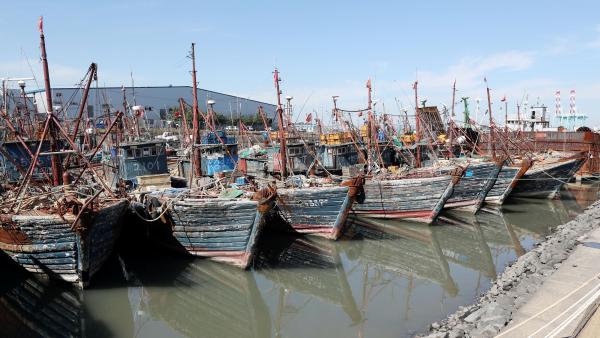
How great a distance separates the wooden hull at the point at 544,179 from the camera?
23.7m

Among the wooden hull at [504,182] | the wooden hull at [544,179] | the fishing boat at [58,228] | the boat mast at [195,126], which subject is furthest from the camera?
the wooden hull at [544,179]

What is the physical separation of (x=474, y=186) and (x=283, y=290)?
12054 millimetres

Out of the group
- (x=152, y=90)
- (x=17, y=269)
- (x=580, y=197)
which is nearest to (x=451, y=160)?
(x=580, y=197)

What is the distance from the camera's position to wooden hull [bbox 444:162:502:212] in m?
20.2

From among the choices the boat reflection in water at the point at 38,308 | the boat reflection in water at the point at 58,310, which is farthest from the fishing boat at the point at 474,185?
the boat reflection in water at the point at 38,308

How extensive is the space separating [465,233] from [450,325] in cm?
974

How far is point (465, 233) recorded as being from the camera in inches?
712

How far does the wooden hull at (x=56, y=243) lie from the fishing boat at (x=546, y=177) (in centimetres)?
2105

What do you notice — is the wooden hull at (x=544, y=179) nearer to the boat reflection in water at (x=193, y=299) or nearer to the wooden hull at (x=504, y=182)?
the wooden hull at (x=504, y=182)

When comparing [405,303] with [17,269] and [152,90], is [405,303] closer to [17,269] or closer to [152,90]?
[17,269]

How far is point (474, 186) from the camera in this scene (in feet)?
67.4

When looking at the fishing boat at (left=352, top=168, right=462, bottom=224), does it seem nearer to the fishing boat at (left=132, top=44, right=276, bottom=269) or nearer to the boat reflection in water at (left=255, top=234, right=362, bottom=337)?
the boat reflection in water at (left=255, top=234, right=362, bottom=337)

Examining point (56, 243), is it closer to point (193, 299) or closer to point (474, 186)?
point (193, 299)

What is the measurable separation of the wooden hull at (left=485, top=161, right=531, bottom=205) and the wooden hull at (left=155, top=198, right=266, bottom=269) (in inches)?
574
